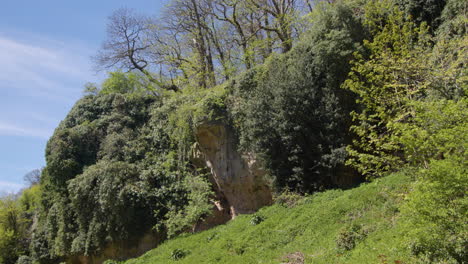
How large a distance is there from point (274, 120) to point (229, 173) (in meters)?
4.30

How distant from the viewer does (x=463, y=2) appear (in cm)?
1099

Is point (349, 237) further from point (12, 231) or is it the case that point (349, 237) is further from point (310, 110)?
point (12, 231)

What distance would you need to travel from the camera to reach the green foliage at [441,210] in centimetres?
530

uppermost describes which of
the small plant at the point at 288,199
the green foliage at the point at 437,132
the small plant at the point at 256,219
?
the green foliage at the point at 437,132

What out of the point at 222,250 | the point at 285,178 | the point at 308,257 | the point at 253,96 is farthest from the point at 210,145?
the point at 308,257

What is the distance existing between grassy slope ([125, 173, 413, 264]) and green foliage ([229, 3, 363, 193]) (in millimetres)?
1239

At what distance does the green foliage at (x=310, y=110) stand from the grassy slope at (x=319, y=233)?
124 cm

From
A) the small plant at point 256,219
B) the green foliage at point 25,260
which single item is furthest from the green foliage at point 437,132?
the green foliage at point 25,260

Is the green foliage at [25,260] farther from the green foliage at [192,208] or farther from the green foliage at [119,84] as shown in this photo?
the green foliage at [119,84]

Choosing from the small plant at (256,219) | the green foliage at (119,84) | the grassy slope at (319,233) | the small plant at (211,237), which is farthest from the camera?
the green foliage at (119,84)

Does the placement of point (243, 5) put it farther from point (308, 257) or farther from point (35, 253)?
point (35, 253)

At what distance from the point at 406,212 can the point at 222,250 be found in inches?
270

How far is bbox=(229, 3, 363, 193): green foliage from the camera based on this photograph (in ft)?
42.0

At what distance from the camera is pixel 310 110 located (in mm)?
13320
